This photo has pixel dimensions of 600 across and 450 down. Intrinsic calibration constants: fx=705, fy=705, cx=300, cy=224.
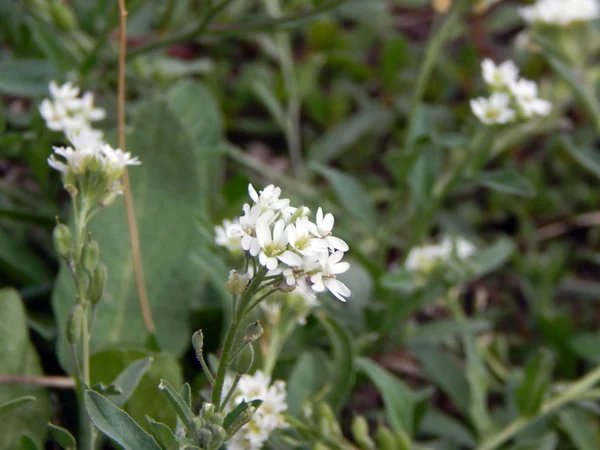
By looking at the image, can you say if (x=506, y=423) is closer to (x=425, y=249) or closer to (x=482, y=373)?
(x=482, y=373)

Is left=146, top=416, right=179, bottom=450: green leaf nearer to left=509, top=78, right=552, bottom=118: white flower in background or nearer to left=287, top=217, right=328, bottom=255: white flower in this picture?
left=287, top=217, right=328, bottom=255: white flower

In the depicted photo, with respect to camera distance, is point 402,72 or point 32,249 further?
point 402,72

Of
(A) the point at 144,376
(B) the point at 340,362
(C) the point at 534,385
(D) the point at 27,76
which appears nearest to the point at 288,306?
(B) the point at 340,362

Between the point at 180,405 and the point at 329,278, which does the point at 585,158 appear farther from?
the point at 180,405

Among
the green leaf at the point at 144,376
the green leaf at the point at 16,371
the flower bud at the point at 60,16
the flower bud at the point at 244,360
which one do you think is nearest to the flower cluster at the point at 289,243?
the flower bud at the point at 244,360

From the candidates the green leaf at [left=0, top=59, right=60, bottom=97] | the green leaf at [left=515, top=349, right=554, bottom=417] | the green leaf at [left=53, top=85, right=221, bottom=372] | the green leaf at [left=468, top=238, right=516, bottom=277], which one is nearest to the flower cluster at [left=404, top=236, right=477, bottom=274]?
the green leaf at [left=468, top=238, right=516, bottom=277]

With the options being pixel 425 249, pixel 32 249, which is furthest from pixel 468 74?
pixel 32 249

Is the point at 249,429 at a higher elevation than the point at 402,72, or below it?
below
